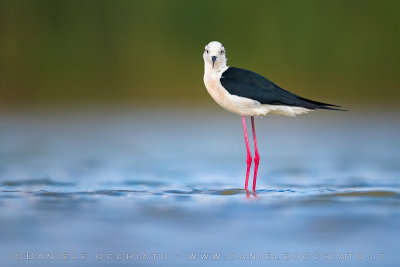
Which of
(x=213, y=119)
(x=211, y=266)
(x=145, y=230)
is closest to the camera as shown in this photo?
(x=211, y=266)

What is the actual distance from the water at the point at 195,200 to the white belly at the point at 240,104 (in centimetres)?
70

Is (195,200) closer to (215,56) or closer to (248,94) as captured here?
(248,94)

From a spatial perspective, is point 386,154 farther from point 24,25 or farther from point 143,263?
point 24,25

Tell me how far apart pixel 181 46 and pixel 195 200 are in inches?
610

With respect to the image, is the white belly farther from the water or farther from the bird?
the water

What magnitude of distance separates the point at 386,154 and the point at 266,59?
435 inches

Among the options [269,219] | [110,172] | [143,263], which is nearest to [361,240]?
[269,219]

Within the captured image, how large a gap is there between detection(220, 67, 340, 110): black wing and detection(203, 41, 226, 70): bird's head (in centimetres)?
23

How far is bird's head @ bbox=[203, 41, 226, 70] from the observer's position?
798cm

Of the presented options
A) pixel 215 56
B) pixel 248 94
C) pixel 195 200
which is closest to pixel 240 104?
pixel 248 94

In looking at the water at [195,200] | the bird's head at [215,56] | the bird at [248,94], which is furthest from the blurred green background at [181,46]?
the bird at [248,94]

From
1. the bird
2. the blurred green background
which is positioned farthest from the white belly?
the blurred green background

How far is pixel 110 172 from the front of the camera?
8852 mm

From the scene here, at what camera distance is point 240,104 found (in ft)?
25.6
